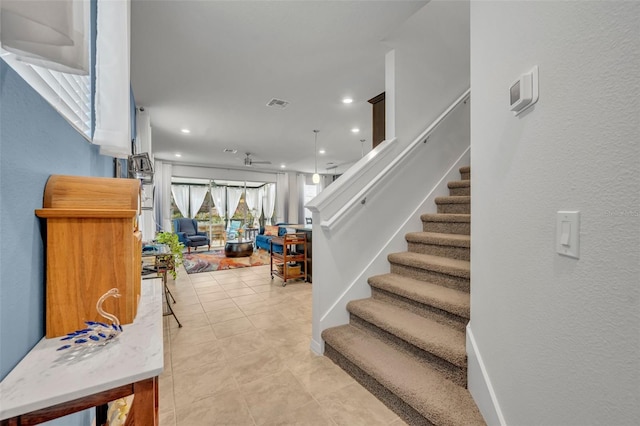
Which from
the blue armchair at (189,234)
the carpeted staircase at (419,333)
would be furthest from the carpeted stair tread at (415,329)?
the blue armchair at (189,234)

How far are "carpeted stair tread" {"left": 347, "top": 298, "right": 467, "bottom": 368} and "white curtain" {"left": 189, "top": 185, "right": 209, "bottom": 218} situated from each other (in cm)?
838

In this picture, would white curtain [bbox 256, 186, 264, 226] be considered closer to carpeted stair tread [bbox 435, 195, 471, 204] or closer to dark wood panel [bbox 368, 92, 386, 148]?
dark wood panel [bbox 368, 92, 386, 148]

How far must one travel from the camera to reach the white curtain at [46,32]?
1.60 feet

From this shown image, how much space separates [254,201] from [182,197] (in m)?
2.45

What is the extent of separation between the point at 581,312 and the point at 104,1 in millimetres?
1949

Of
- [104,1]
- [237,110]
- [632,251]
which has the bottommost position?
[632,251]

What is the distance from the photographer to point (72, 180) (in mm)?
941

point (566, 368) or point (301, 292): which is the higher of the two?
point (566, 368)

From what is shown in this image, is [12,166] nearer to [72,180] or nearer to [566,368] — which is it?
[72,180]

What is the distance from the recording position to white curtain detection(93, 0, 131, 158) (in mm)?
1097

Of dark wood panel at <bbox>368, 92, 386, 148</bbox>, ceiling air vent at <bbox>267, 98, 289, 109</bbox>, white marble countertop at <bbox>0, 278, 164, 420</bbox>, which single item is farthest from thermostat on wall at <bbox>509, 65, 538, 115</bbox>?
ceiling air vent at <bbox>267, 98, 289, 109</bbox>

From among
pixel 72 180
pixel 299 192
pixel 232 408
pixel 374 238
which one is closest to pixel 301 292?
pixel 374 238

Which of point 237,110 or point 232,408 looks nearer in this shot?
point 232,408

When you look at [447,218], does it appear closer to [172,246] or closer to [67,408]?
[67,408]
